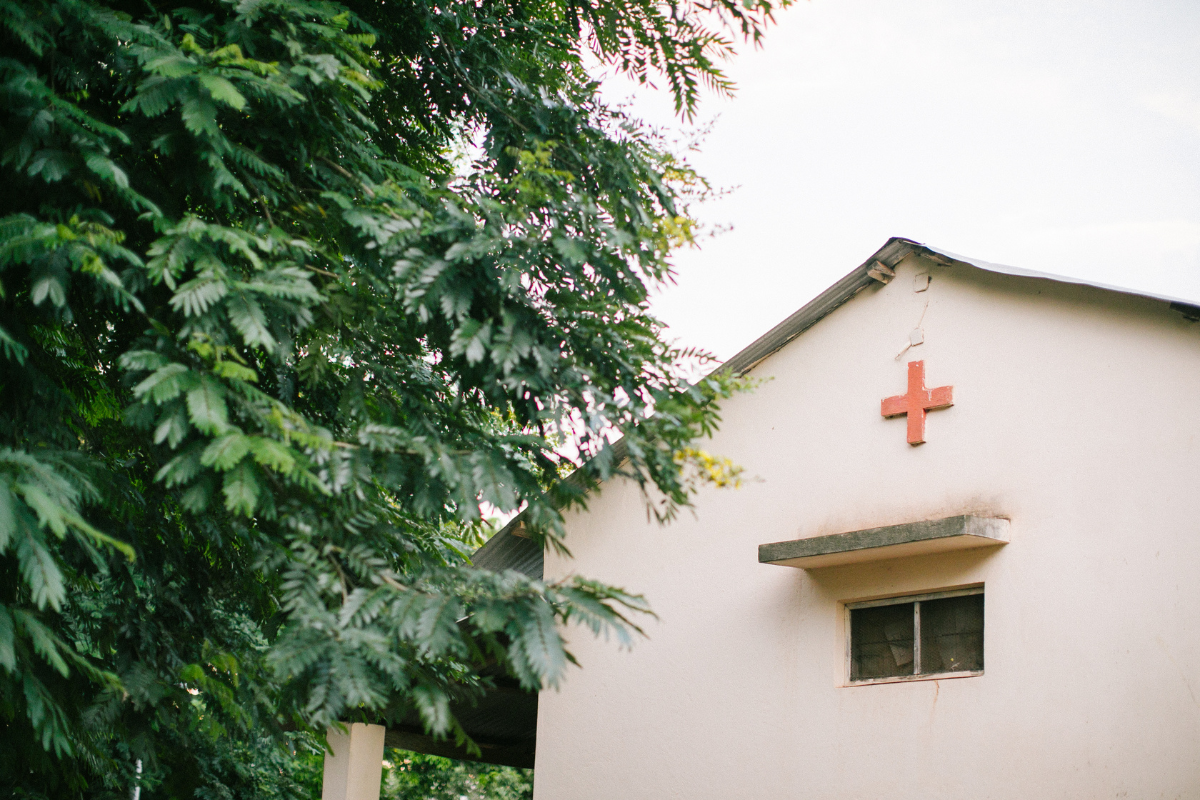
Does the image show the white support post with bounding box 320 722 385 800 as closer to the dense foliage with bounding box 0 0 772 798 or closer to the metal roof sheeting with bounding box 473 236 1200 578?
the metal roof sheeting with bounding box 473 236 1200 578

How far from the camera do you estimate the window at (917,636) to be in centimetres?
637

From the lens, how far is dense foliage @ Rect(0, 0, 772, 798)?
375 cm

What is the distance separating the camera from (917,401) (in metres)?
6.85

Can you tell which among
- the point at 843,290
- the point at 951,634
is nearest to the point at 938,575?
the point at 951,634

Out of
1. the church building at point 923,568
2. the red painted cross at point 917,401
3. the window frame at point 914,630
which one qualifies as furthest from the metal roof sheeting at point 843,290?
the window frame at point 914,630

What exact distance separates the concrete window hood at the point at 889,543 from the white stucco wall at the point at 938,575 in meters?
0.12

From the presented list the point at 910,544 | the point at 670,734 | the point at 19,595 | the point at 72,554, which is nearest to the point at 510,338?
the point at 72,554

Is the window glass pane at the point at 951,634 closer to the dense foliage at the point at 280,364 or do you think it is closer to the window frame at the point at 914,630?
the window frame at the point at 914,630

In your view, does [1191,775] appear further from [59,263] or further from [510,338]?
[59,263]

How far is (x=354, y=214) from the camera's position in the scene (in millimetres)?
4438

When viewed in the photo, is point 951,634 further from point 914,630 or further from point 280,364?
point 280,364

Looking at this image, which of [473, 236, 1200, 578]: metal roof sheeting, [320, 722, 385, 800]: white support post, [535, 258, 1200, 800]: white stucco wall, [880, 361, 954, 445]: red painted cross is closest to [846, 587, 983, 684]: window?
[535, 258, 1200, 800]: white stucco wall

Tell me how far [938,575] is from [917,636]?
0.42 metres

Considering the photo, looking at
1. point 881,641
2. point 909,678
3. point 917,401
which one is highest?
point 917,401
